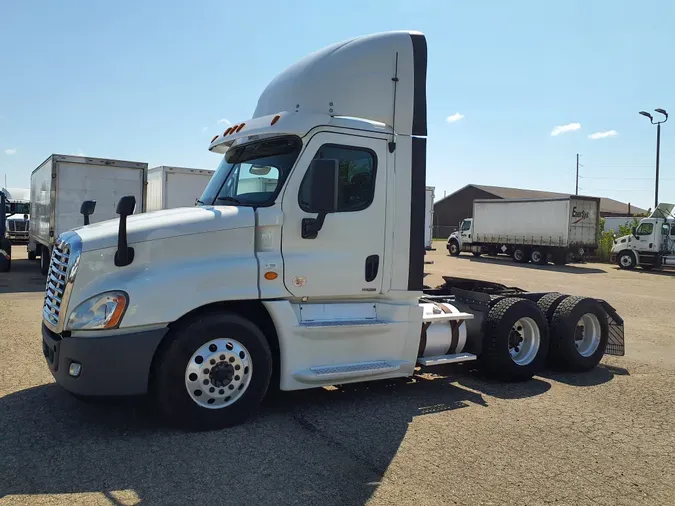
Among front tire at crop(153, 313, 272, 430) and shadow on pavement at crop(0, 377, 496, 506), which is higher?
front tire at crop(153, 313, 272, 430)

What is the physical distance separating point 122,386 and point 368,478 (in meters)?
2.13

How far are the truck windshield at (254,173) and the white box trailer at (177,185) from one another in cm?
1274

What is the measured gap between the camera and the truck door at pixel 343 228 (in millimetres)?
5270

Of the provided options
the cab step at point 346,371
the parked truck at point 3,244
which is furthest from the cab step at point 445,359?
the parked truck at point 3,244

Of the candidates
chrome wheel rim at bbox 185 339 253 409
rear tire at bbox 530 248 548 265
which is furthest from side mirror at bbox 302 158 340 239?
rear tire at bbox 530 248 548 265

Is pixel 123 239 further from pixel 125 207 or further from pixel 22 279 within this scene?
pixel 22 279

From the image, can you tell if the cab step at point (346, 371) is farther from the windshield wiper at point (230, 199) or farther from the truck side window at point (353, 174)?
the windshield wiper at point (230, 199)

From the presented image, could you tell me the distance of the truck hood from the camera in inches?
183

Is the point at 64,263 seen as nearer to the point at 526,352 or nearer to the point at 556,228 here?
the point at 526,352

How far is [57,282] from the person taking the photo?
16.0ft

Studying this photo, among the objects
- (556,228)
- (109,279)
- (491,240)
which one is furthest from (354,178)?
(491,240)

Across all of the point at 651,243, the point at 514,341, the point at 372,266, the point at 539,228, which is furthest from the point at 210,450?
the point at 539,228

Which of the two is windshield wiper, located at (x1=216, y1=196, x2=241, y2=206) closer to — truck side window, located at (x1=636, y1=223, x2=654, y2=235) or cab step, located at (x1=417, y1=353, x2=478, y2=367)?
cab step, located at (x1=417, y1=353, x2=478, y2=367)

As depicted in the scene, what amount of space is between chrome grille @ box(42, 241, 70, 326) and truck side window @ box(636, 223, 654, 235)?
98.3 ft
